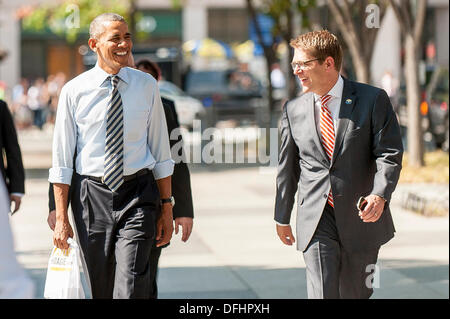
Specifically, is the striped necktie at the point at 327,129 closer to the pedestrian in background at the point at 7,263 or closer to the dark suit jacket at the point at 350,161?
the dark suit jacket at the point at 350,161

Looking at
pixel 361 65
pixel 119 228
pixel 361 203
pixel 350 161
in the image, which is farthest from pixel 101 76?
pixel 361 65

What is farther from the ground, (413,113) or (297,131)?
(297,131)

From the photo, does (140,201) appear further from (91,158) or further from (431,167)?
(431,167)

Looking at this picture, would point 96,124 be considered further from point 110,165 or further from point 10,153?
point 10,153

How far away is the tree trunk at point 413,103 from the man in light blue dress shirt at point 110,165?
411 inches

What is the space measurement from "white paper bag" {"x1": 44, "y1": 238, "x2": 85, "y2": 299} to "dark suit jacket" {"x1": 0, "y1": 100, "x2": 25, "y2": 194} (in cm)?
190

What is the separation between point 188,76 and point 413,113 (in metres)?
18.3

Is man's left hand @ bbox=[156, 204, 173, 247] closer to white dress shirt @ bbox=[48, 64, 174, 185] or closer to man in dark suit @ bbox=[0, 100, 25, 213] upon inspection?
white dress shirt @ bbox=[48, 64, 174, 185]

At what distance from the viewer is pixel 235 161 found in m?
19.3

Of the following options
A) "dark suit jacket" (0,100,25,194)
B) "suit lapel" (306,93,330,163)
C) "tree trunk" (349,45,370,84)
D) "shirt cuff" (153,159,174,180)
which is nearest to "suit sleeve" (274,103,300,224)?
"suit lapel" (306,93,330,163)

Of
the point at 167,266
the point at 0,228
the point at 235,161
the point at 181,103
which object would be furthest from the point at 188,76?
the point at 0,228

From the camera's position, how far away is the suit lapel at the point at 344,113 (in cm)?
482

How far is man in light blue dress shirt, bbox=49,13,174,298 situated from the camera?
484 centimetres

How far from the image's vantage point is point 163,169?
5039mm
